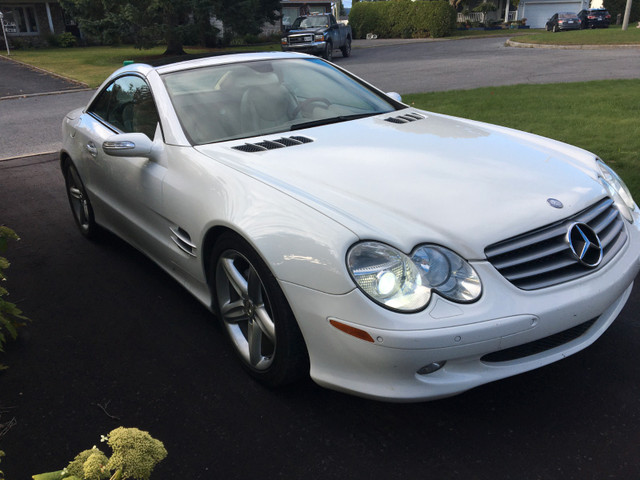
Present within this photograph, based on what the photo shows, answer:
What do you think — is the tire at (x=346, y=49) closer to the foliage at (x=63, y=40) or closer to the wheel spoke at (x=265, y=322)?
the foliage at (x=63, y=40)

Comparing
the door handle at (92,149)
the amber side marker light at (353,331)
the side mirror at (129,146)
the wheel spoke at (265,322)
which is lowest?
the wheel spoke at (265,322)

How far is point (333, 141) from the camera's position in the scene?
3.25 m

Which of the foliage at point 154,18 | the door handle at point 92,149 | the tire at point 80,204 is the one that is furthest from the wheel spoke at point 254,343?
the foliage at point 154,18

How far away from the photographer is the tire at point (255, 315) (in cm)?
251

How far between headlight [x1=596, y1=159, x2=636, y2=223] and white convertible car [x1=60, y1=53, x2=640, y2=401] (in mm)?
15

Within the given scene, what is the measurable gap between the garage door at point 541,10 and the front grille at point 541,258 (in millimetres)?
59320

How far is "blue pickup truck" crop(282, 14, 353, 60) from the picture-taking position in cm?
2239

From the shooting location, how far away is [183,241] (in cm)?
318

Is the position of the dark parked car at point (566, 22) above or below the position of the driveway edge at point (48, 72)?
above

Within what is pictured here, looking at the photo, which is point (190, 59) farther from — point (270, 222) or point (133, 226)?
point (270, 222)

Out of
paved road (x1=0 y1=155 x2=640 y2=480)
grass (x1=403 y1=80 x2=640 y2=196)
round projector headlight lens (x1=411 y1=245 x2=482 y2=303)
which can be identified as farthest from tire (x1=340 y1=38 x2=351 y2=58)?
round projector headlight lens (x1=411 y1=245 x2=482 y2=303)

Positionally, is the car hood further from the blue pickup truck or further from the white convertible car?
the blue pickup truck

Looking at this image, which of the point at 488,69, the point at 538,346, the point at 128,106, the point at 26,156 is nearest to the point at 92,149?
the point at 128,106

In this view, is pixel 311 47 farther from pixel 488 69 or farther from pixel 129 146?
pixel 129 146
